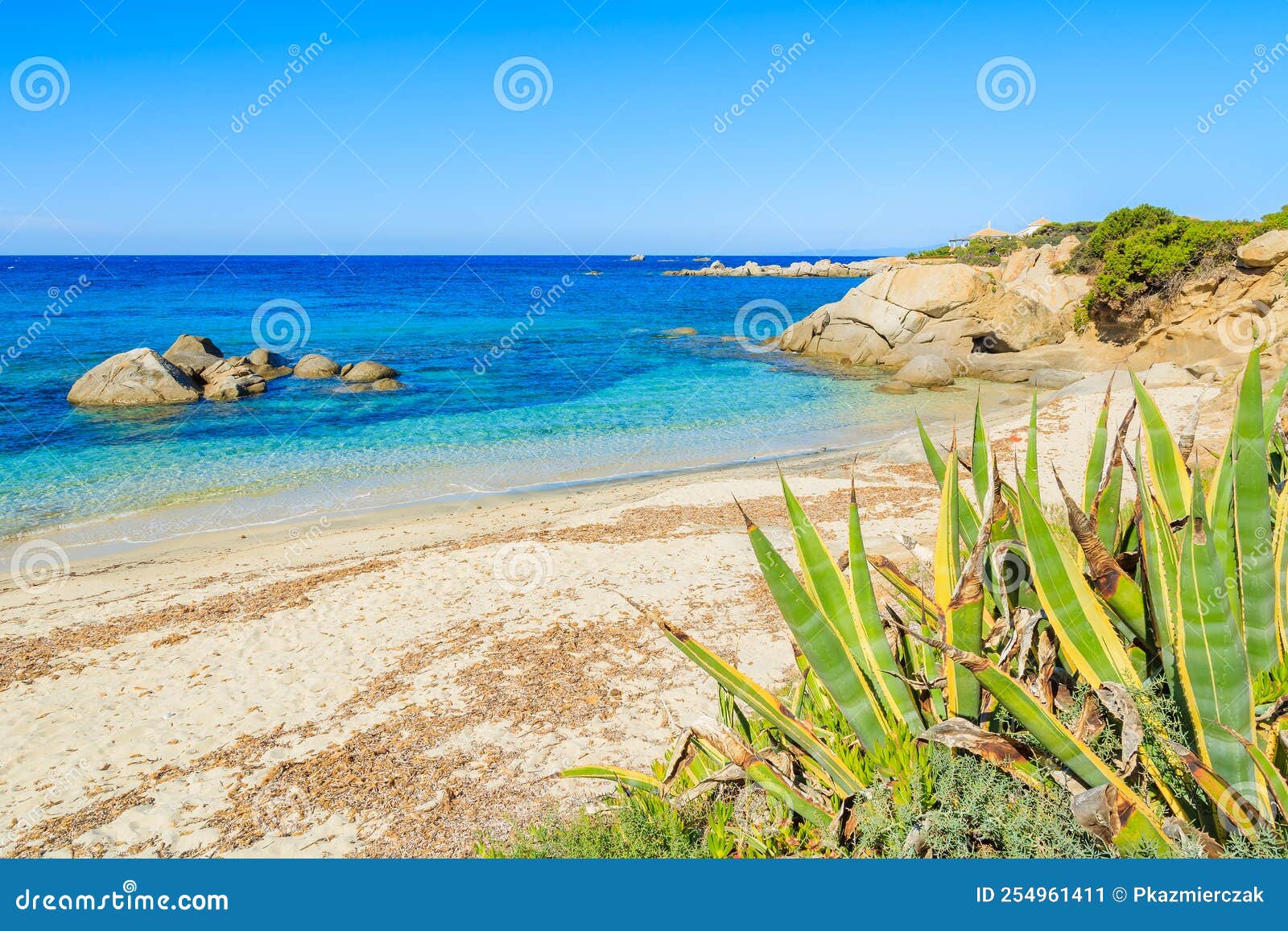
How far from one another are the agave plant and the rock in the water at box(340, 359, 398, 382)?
25209 mm

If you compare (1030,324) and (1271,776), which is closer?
(1271,776)

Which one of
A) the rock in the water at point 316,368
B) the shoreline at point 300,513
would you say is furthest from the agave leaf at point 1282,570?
the rock in the water at point 316,368

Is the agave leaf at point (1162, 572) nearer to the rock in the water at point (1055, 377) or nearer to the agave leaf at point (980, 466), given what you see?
the agave leaf at point (980, 466)

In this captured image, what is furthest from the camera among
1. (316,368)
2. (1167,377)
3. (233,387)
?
(316,368)

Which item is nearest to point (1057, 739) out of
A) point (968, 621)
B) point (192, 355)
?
point (968, 621)

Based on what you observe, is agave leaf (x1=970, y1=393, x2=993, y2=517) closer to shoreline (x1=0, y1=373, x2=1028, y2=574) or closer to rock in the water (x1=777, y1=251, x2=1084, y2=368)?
shoreline (x1=0, y1=373, x2=1028, y2=574)

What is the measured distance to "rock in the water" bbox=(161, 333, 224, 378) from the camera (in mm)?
24766

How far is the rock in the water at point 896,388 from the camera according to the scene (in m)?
24.2

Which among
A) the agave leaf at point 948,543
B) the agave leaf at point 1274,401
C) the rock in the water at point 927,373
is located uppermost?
the rock in the water at point 927,373

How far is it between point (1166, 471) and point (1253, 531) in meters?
0.59

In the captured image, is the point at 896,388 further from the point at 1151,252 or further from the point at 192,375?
the point at 192,375

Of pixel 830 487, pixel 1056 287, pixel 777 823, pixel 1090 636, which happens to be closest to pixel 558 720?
pixel 777 823

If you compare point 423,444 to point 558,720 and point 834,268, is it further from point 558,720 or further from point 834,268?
point 834,268

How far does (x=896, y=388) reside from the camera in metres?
24.4
